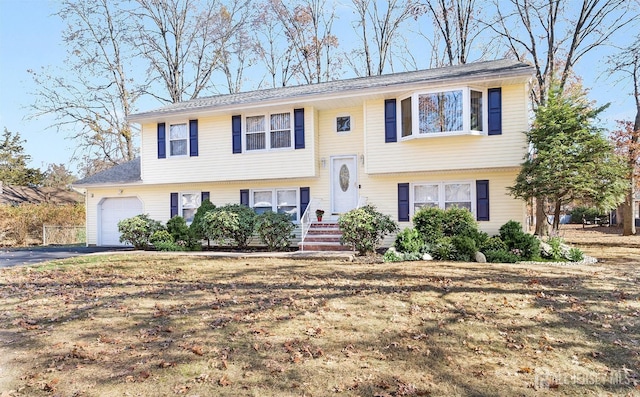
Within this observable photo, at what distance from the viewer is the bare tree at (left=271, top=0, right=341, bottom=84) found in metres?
26.5

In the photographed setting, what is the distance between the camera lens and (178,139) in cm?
1582

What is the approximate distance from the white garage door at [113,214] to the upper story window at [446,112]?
41.3 feet

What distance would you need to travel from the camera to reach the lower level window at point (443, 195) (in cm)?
1335

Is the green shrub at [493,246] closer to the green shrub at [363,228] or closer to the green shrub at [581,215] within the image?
the green shrub at [363,228]

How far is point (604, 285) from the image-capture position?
6.66m

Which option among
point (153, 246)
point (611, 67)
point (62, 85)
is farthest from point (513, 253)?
point (62, 85)

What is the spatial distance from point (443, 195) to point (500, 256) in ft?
13.0

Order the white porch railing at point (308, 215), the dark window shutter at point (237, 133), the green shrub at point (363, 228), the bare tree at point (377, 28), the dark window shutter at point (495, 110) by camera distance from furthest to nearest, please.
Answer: the bare tree at point (377, 28), the dark window shutter at point (237, 133), the white porch railing at point (308, 215), the dark window shutter at point (495, 110), the green shrub at point (363, 228)

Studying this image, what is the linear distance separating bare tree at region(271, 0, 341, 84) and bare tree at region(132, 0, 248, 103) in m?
3.14

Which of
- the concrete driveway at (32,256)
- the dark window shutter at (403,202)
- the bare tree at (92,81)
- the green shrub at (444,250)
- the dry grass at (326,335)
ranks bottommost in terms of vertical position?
the concrete driveway at (32,256)

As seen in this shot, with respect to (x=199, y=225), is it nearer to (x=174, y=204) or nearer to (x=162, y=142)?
(x=174, y=204)

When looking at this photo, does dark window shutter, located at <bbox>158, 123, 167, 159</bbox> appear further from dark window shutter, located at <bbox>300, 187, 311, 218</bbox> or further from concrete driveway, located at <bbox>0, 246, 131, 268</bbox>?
dark window shutter, located at <bbox>300, 187, 311, 218</bbox>

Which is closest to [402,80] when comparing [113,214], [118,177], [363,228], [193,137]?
[363,228]

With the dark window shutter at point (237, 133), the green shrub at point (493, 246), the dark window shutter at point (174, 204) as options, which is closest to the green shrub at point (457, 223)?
the green shrub at point (493, 246)
